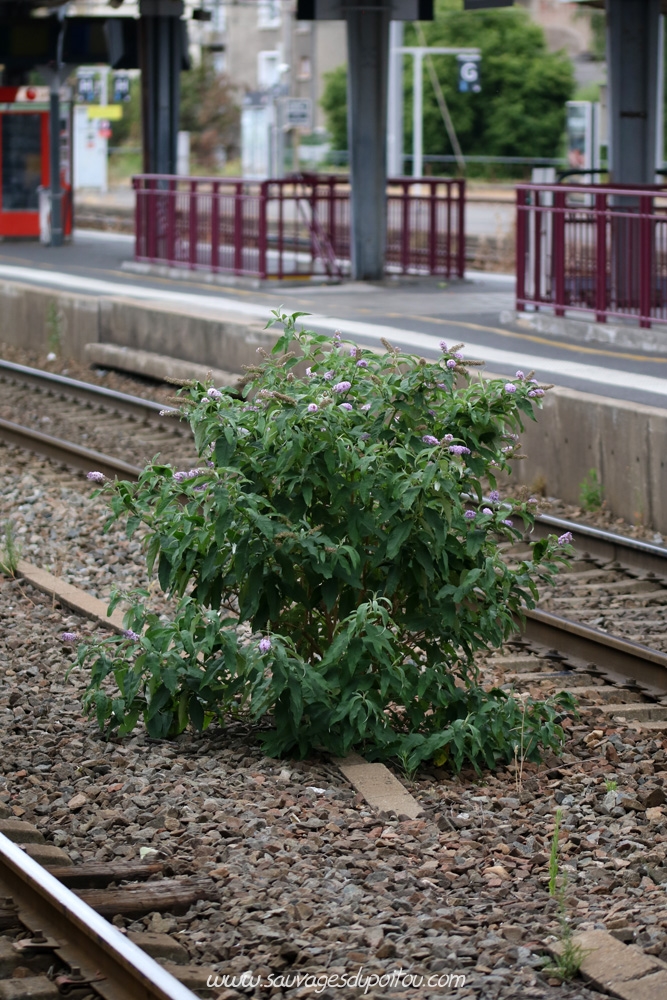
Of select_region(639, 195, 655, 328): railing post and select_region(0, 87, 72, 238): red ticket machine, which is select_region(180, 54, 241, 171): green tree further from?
select_region(639, 195, 655, 328): railing post

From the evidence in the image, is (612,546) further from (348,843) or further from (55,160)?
(55,160)

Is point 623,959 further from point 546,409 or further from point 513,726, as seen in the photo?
point 546,409

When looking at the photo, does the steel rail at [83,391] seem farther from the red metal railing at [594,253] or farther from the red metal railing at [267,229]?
the red metal railing at [267,229]

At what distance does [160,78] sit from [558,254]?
11699 mm

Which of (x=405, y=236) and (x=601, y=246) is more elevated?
(x=405, y=236)

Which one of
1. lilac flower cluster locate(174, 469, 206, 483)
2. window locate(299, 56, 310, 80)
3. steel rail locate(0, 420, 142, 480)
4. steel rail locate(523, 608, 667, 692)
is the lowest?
steel rail locate(523, 608, 667, 692)

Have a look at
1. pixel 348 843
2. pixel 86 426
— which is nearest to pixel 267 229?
pixel 86 426

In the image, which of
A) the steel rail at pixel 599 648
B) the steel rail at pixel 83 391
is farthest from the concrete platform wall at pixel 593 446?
the steel rail at pixel 599 648

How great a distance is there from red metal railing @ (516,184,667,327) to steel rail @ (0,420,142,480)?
5027mm

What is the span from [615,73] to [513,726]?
40.5 ft

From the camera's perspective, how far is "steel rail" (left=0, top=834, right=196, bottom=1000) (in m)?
3.88

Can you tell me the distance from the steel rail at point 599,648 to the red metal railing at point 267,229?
42.5 ft

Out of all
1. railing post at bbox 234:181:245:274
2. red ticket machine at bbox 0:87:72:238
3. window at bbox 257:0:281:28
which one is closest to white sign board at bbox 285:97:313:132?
red ticket machine at bbox 0:87:72:238

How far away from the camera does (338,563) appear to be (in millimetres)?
5699
